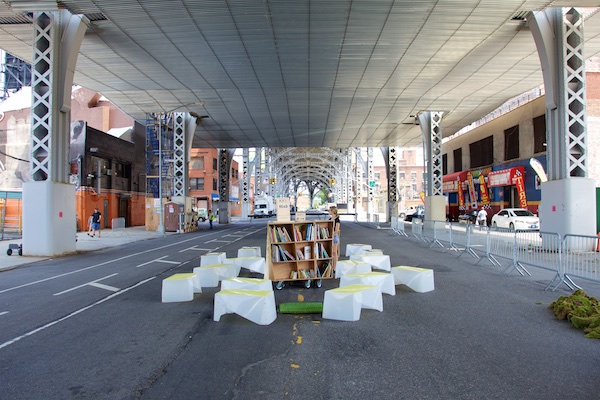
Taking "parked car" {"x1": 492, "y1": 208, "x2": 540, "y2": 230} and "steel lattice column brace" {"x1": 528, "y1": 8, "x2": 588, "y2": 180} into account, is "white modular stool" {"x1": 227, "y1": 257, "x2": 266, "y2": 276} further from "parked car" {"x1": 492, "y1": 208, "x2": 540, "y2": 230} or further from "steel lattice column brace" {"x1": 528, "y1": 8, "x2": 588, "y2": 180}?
"parked car" {"x1": 492, "y1": 208, "x2": 540, "y2": 230}

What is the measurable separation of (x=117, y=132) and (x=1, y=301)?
32.5 meters

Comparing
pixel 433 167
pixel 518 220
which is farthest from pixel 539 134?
pixel 433 167

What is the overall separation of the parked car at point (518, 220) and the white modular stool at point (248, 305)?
2110cm

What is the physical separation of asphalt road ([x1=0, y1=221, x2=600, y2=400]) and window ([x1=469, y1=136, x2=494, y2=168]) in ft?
96.4

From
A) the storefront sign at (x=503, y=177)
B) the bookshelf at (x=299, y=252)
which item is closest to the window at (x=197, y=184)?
the storefront sign at (x=503, y=177)

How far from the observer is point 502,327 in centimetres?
615

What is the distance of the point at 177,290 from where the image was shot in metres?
8.02

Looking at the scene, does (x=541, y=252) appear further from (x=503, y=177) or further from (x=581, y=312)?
(x=503, y=177)

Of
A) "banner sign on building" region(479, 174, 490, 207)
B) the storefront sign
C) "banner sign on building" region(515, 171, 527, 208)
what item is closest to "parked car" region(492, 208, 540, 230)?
"banner sign on building" region(515, 171, 527, 208)

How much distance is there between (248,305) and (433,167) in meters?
23.4

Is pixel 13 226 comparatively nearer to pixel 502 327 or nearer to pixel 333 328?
pixel 333 328

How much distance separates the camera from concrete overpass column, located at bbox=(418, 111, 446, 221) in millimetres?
27125

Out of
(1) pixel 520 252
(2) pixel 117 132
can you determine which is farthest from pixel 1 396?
(2) pixel 117 132

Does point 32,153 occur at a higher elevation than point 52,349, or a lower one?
higher
